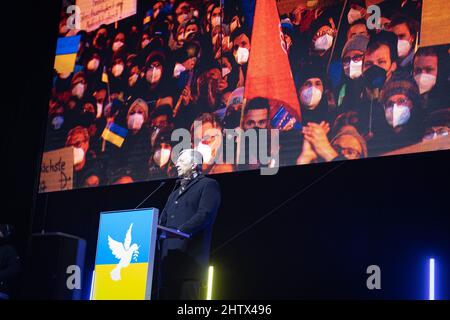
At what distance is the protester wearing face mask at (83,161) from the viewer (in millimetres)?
5844

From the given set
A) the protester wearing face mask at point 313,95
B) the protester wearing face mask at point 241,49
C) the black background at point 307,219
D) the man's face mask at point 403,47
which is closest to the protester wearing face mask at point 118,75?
the black background at point 307,219

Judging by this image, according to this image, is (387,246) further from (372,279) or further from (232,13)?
(232,13)

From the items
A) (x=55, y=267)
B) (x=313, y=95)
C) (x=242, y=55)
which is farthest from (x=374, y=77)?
(x=55, y=267)

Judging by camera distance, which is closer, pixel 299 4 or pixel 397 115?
pixel 397 115

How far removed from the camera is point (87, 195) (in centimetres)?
636

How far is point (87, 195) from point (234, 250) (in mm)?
1622

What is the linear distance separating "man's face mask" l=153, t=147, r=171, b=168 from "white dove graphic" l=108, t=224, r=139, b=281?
5.78ft

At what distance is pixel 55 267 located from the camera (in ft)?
19.4

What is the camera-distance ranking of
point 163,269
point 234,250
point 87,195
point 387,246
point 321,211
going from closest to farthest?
point 163,269 < point 387,246 < point 321,211 < point 234,250 < point 87,195

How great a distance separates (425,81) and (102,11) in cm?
301

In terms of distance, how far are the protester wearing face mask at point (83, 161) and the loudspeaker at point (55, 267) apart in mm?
511

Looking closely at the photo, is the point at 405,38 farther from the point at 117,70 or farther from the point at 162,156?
the point at 117,70

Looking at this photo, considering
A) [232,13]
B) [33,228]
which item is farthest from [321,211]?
[33,228]

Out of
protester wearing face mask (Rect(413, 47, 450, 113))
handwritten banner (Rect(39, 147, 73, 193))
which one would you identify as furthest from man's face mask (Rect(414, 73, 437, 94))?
handwritten banner (Rect(39, 147, 73, 193))
